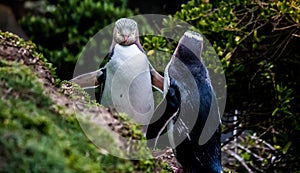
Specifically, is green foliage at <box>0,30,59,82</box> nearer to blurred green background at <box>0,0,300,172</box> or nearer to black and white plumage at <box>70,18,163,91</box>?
black and white plumage at <box>70,18,163,91</box>

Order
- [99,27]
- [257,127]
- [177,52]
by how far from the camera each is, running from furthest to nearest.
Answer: [99,27], [257,127], [177,52]

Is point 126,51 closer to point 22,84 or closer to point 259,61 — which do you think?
point 22,84

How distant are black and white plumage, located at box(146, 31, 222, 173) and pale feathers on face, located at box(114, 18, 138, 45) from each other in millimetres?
205

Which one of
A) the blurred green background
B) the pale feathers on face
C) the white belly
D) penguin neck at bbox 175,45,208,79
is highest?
the pale feathers on face

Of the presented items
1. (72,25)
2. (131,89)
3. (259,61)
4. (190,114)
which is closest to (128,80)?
(131,89)

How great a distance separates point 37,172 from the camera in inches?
53.1

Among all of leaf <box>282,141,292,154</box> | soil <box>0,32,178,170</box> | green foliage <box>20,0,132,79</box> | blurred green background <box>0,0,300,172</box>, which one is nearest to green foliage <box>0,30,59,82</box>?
soil <box>0,32,178,170</box>

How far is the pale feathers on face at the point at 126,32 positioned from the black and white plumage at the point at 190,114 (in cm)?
20

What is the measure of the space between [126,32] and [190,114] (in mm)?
457

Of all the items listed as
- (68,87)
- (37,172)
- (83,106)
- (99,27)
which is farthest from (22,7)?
(37,172)

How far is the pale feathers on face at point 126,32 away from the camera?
2342 millimetres

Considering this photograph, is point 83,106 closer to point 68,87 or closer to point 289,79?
point 68,87

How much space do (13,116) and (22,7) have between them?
20.3 feet

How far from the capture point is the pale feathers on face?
2.34 metres
